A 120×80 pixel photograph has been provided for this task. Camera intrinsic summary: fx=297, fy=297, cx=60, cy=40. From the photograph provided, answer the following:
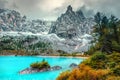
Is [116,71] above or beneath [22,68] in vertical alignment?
beneath

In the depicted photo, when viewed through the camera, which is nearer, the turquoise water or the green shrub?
the green shrub

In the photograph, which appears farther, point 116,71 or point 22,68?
point 22,68

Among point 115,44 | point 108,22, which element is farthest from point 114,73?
point 108,22

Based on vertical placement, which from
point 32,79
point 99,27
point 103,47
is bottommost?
point 32,79

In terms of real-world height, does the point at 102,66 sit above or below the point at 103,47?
below

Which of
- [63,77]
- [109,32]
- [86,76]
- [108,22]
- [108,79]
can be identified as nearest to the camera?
[108,79]

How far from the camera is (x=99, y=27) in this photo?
52.6 m

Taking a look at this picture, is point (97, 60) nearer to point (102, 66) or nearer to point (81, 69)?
point (102, 66)

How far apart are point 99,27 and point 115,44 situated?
725 centimetres

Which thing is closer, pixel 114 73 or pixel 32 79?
pixel 114 73

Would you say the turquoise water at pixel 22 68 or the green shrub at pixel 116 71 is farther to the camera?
the turquoise water at pixel 22 68

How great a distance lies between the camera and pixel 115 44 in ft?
152

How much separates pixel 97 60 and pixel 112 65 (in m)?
4.94

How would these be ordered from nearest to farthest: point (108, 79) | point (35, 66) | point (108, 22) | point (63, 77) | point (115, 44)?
point (108, 79), point (63, 77), point (115, 44), point (108, 22), point (35, 66)
